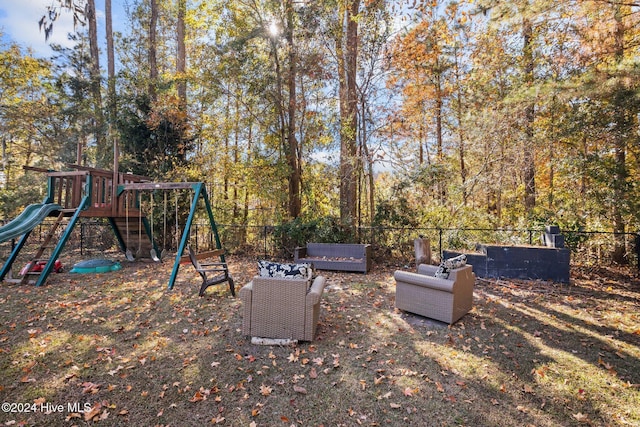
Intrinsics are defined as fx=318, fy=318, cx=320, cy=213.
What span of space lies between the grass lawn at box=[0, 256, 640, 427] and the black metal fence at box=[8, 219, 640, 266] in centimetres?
262

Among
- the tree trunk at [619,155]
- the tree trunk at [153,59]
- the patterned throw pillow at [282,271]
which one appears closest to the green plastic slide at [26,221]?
the tree trunk at [153,59]

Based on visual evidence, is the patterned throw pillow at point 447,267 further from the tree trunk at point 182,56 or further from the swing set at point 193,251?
the tree trunk at point 182,56

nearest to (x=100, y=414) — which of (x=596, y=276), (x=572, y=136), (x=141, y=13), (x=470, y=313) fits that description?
(x=470, y=313)

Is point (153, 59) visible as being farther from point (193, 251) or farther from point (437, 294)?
point (437, 294)

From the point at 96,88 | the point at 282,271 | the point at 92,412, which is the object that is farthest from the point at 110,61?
the point at 92,412

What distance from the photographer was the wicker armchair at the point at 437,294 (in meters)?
4.12

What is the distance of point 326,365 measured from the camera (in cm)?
313

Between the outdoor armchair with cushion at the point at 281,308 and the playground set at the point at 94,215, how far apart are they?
1819mm

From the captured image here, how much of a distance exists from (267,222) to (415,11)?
23.9 feet

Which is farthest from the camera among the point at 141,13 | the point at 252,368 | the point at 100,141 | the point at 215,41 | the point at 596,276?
the point at 141,13

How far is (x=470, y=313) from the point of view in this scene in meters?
4.62

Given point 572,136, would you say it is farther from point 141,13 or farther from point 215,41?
point 141,13

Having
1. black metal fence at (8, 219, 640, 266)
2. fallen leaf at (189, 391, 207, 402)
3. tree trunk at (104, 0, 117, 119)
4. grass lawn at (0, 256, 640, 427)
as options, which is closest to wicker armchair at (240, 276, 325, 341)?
grass lawn at (0, 256, 640, 427)

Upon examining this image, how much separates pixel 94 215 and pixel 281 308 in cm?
597
